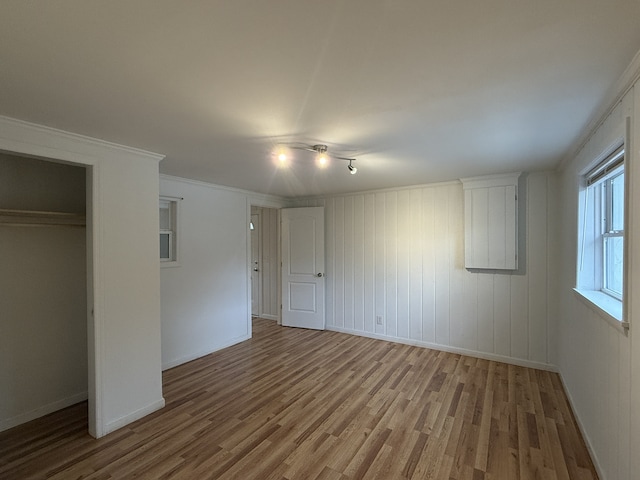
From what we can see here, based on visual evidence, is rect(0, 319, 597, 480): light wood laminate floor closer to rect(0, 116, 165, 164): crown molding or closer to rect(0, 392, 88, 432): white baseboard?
rect(0, 392, 88, 432): white baseboard

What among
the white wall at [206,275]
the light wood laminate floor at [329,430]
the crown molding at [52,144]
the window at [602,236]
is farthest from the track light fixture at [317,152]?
the light wood laminate floor at [329,430]

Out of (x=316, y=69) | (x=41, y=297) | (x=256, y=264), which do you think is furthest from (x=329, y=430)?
(x=256, y=264)

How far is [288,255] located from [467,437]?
3.71 metres

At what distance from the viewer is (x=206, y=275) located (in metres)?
4.07

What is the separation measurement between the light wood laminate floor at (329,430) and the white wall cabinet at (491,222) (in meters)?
1.30

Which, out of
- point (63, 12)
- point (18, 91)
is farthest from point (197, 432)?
point (63, 12)

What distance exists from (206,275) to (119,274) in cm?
162

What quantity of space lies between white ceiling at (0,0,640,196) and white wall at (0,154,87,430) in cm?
104

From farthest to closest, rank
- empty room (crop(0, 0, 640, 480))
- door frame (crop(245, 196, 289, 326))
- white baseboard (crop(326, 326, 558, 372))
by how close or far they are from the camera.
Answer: door frame (crop(245, 196, 289, 326))
white baseboard (crop(326, 326, 558, 372))
empty room (crop(0, 0, 640, 480))

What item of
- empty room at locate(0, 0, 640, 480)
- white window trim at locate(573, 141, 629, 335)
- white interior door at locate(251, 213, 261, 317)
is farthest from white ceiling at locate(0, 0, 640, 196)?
white interior door at locate(251, 213, 261, 317)

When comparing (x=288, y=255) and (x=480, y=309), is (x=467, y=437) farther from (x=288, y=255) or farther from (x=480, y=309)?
(x=288, y=255)

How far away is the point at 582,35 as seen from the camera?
3.78 ft

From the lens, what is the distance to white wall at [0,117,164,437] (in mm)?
2326

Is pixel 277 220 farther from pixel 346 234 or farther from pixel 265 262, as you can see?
pixel 346 234
